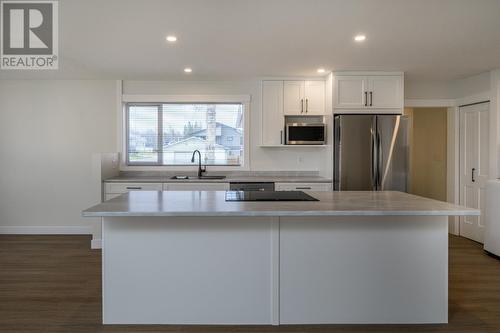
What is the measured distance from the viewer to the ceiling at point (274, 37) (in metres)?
2.75

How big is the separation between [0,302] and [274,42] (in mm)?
3415

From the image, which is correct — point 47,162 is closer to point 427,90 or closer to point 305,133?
point 305,133

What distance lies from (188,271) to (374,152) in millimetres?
3094

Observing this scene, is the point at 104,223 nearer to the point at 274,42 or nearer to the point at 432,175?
the point at 274,42

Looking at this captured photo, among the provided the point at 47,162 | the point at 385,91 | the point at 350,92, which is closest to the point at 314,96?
the point at 350,92

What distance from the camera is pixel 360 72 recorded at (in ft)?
15.8

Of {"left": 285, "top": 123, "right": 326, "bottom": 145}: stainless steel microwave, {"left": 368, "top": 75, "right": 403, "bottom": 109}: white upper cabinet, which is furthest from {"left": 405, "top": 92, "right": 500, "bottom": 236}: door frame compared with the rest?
{"left": 285, "top": 123, "right": 326, "bottom": 145}: stainless steel microwave

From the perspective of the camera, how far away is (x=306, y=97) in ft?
17.1

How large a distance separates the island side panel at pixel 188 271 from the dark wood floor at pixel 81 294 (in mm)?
105

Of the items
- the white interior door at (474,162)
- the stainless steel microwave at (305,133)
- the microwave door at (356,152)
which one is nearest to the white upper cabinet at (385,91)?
the microwave door at (356,152)

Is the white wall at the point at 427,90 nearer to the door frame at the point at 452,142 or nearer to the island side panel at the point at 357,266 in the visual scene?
the door frame at the point at 452,142

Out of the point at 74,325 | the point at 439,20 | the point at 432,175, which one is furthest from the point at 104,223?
the point at 432,175

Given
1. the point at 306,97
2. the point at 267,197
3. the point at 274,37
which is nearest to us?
the point at 267,197

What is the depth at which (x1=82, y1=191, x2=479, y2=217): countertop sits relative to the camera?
2.21 metres
